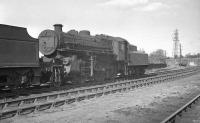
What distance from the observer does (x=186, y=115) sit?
8039mm

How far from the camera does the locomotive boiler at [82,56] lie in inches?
622

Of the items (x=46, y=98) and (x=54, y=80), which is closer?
(x=46, y=98)

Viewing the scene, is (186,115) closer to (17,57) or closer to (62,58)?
(17,57)

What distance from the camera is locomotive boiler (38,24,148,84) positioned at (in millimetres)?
15797

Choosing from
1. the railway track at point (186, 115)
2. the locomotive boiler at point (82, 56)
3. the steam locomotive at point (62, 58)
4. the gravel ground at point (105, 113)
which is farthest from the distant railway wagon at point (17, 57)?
the railway track at point (186, 115)

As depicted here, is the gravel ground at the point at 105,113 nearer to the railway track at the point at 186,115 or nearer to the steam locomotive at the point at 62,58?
the railway track at the point at 186,115

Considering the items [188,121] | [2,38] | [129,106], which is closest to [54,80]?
[2,38]

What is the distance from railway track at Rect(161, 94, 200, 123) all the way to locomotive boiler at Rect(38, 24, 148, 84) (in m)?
8.65

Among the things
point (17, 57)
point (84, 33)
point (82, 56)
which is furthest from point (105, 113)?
point (84, 33)

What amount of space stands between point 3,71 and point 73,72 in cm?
574

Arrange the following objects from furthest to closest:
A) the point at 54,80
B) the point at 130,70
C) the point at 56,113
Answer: the point at 130,70 → the point at 54,80 → the point at 56,113

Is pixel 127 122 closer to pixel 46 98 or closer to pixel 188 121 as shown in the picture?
pixel 188 121

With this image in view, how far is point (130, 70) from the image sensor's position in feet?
79.1

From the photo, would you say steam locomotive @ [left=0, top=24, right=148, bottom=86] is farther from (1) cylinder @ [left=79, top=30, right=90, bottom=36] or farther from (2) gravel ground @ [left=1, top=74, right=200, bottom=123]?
(2) gravel ground @ [left=1, top=74, right=200, bottom=123]
